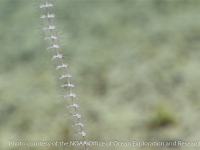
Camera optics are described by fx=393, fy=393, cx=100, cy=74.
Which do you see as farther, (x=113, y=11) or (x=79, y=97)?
(x=113, y=11)

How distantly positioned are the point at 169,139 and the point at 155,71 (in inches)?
17.8

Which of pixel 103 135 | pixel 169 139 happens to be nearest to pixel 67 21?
pixel 103 135

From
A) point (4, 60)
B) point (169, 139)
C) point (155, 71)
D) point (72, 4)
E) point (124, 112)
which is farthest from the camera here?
point (72, 4)

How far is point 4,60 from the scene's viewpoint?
2.36 m

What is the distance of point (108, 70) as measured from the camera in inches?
86.7

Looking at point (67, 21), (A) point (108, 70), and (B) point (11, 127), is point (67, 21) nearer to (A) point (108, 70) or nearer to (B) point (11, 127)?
(A) point (108, 70)

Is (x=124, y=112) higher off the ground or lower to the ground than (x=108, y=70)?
lower

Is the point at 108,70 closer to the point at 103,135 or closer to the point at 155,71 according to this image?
the point at 155,71

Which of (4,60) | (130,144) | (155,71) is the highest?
(4,60)

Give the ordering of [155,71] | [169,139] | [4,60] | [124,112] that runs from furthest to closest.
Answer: [4,60] → [155,71] → [124,112] → [169,139]

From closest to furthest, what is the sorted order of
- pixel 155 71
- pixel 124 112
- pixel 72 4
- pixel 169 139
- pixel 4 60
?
pixel 169 139, pixel 124 112, pixel 155 71, pixel 4 60, pixel 72 4

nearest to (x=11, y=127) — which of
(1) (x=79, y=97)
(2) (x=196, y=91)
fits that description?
(1) (x=79, y=97)

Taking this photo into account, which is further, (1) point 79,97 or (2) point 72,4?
(2) point 72,4

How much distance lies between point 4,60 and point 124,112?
84 cm
